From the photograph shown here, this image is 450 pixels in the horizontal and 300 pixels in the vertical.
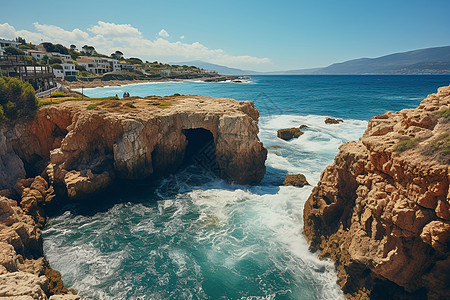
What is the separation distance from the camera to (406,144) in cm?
977

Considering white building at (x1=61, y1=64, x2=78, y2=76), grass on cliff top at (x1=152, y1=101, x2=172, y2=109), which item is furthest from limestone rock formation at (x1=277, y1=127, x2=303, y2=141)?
white building at (x1=61, y1=64, x2=78, y2=76)

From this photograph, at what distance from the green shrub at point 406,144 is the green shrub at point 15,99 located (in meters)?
28.1

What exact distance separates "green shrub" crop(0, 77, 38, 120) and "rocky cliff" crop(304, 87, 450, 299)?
1056 inches

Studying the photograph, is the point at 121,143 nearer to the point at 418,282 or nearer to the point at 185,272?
the point at 185,272

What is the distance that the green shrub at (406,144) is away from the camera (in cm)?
963

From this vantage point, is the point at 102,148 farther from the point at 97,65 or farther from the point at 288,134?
the point at 97,65

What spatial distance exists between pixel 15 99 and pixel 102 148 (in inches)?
344

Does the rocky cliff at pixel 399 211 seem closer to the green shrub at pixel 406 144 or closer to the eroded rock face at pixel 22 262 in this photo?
the green shrub at pixel 406 144

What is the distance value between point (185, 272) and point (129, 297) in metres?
2.93

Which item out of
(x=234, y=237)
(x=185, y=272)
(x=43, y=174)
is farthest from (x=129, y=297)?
(x=43, y=174)

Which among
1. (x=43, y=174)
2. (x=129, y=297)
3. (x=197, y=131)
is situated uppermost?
(x=197, y=131)

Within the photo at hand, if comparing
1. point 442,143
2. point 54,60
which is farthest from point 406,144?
point 54,60

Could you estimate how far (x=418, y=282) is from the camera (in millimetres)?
9336

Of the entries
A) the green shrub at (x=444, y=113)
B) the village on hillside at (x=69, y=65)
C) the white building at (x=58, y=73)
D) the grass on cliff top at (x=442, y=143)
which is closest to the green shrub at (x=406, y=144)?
the grass on cliff top at (x=442, y=143)
